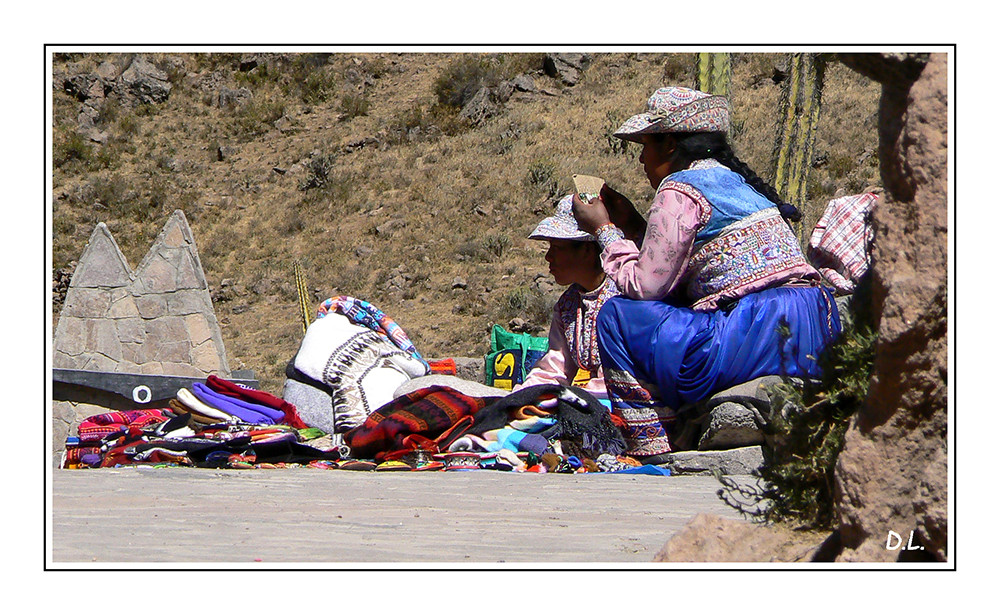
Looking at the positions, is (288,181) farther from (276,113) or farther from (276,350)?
(276,350)

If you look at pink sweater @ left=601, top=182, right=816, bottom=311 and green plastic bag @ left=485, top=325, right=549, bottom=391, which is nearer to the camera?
pink sweater @ left=601, top=182, right=816, bottom=311

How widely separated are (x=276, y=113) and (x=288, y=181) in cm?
325

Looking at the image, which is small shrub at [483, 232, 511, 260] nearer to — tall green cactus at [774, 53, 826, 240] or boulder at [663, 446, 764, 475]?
tall green cactus at [774, 53, 826, 240]

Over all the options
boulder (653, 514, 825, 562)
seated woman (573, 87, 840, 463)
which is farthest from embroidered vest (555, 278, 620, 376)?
boulder (653, 514, 825, 562)

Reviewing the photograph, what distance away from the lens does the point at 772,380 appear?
14.4 ft

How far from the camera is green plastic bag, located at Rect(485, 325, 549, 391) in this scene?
746cm

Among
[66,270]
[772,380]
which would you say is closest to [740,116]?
[66,270]

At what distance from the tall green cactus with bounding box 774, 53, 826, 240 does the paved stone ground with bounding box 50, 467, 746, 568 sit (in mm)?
5473

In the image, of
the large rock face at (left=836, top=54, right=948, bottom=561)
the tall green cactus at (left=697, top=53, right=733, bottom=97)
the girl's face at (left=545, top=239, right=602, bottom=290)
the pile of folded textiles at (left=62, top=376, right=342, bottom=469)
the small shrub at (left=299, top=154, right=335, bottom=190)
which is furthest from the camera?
the small shrub at (left=299, top=154, right=335, bottom=190)

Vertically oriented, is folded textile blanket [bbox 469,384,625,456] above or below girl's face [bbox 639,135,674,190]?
below

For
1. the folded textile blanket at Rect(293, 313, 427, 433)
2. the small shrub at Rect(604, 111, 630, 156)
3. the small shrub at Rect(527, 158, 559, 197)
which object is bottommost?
the folded textile blanket at Rect(293, 313, 427, 433)

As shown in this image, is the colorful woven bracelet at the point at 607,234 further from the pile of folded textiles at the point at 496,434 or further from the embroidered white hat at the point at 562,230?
the pile of folded textiles at the point at 496,434

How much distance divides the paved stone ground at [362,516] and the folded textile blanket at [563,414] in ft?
1.73

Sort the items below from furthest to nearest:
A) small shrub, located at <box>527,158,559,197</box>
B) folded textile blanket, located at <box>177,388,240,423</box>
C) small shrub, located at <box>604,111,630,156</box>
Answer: small shrub, located at <box>604,111,630,156</box> → small shrub, located at <box>527,158,559,197</box> → folded textile blanket, located at <box>177,388,240,423</box>
